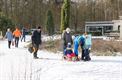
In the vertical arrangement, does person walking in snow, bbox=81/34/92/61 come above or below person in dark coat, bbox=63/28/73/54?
below

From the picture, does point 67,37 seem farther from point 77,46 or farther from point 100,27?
point 100,27

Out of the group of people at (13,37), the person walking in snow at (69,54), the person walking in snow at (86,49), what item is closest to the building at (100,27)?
the group of people at (13,37)

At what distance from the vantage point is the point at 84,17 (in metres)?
80.9

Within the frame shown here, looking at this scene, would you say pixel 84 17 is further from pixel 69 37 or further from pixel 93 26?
pixel 69 37

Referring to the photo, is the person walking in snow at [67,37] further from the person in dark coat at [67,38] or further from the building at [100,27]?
the building at [100,27]

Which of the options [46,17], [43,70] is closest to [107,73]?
[43,70]

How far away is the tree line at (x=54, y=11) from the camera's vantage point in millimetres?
77000

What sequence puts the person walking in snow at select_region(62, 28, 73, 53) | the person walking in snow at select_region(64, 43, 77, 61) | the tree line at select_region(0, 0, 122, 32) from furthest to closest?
the tree line at select_region(0, 0, 122, 32) < the person walking in snow at select_region(62, 28, 73, 53) < the person walking in snow at select_region(64, 43, 77, 61)

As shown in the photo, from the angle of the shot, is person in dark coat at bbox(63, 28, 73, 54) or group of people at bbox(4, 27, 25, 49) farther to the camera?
group of people at bbox(4, 27, 25, 49)

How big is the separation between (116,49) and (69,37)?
509 cm

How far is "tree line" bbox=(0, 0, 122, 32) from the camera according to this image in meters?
77.0

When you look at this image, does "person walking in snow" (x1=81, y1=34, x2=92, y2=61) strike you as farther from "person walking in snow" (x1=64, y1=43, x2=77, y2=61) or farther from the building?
the building

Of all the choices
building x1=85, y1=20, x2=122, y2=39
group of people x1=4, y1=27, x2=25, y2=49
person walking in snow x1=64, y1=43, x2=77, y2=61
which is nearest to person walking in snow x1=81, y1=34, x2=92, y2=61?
person walking in snow x1=64, y1=43, x2=77, y2=61

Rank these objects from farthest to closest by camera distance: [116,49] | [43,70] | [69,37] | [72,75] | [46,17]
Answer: [46,17] → [116,49] → [69,37] → [43,70] → [72,75]
